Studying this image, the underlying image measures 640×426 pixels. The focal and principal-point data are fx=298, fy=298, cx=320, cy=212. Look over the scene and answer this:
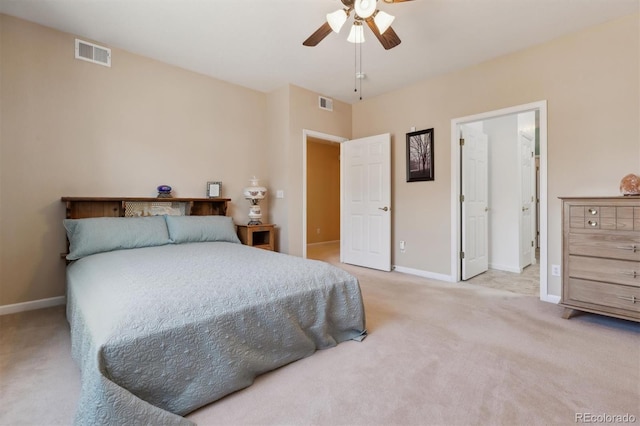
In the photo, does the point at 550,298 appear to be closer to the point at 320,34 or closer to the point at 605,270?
the point at 605,270

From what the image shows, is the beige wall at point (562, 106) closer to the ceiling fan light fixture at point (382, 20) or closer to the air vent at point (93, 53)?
the ceiling fan light fixture at point (382, 20)

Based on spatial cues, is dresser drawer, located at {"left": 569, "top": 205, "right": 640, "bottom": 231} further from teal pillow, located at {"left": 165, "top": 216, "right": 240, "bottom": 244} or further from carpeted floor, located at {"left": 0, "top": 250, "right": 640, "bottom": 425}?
teal pillow, located at {"left": 165, "top": 216, "right": 240, "bottom": 244}

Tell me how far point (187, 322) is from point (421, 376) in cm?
125

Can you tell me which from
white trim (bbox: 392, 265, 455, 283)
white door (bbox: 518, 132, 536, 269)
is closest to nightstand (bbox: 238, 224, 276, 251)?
white trim (bbox: 392, 265, 455, 283)

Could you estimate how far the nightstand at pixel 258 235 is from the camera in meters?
3.73

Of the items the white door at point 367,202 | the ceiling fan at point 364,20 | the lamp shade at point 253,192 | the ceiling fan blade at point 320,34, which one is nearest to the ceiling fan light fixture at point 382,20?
the ceiling fan at point 364,20

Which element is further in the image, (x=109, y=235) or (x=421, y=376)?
(x=109, y=235)

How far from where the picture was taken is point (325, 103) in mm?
4418

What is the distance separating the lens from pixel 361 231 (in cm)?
450

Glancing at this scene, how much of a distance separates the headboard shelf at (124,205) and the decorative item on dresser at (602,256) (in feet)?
11.3

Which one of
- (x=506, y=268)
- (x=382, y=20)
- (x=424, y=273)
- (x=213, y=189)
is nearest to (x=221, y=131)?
(x=213, y=189)

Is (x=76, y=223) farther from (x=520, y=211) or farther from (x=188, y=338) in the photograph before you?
(x=520, y=211)

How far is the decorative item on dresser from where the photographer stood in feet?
7.04

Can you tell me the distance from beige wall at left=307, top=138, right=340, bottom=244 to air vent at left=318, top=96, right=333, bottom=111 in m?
2.14
